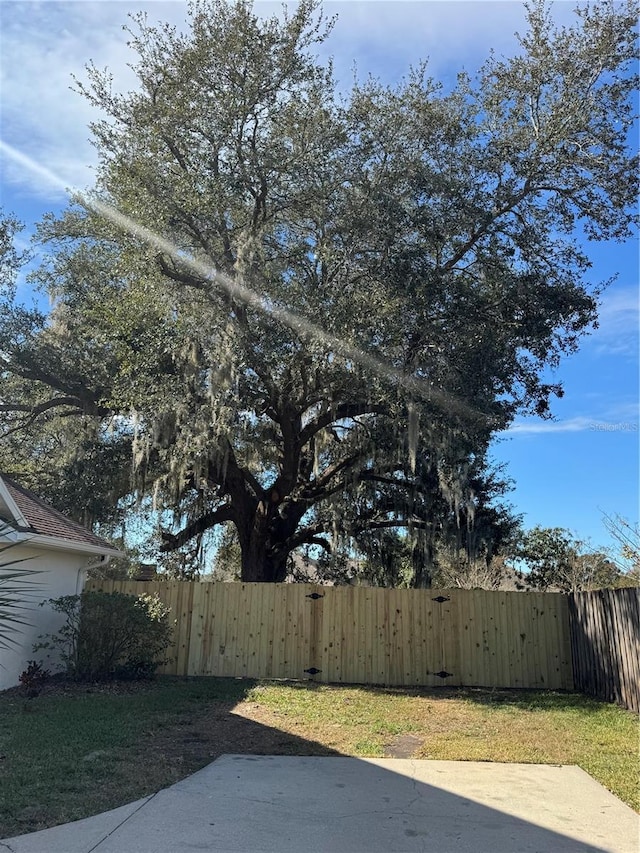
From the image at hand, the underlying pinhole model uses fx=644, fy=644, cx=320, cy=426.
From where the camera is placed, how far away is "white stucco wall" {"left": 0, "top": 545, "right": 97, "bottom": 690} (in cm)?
913

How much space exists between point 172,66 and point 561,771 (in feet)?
38.5

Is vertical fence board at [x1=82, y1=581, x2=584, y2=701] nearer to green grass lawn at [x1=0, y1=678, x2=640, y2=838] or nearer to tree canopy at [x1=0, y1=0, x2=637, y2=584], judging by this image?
green grass lawn at [x1=0, y1=678, x2=640, y2=838]

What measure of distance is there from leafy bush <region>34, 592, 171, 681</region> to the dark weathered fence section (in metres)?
6.77

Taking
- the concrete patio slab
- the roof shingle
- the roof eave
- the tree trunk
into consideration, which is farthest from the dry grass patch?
the tree trunk

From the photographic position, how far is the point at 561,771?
5.69 m

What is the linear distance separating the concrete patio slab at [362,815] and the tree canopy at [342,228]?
6.13m

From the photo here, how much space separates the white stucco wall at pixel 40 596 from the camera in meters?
9.13

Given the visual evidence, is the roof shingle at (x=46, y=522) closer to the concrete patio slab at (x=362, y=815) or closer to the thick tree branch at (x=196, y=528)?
the thick tree branch at (x=196, y=528)

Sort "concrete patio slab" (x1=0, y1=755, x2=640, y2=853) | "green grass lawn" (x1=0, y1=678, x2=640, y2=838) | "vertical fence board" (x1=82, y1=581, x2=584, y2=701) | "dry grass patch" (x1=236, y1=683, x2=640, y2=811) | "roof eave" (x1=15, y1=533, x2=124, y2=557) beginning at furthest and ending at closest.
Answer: "vertical fence board" (x1=82, y1=581, x2=584, y2=701), "roof eave" (x1=15, y1=533, x2=124, y2=557), "dry grass patch" (x1=236, y1=683, x2=640, y2=811), "green grass lawn" (x1=0, y1=678, x2=640, y2=838), "concrete patio slab" (x1=0, y1=755, x2=640, y2=853)

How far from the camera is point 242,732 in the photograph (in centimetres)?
712

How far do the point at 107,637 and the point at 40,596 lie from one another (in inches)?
48.4

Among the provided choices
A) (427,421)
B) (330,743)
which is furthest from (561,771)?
(427,421)

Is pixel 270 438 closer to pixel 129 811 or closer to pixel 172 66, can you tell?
pixel 172 66

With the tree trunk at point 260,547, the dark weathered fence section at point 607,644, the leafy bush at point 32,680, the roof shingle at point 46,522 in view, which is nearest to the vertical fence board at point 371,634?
the dark weathered fence section at point 607,644
